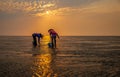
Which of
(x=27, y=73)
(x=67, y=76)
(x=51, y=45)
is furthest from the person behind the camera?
(x=51, y=45)

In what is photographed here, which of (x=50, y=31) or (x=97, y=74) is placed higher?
(x=50, y=31)

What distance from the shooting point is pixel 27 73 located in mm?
24391

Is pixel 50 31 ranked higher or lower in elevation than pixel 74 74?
higher

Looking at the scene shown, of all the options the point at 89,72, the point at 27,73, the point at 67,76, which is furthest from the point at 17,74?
the point at 89,72

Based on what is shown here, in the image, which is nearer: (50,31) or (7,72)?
(7,72)

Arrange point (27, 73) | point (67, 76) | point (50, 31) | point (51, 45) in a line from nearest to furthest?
point (67, 76) → point (27, 73) → point (50, 31) → point (51, 45)

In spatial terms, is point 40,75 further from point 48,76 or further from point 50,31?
point 50,31

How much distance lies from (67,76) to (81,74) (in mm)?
1818

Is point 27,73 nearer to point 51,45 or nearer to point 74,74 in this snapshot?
point 74,74

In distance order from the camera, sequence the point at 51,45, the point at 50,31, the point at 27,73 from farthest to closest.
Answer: the point at 51,45 < the point at 50,31 < the point at 27,73

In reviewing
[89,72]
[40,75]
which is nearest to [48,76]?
[40,75]

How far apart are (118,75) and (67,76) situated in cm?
472

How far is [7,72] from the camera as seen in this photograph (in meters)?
25.2

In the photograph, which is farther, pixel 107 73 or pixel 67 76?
pixel 107 73
